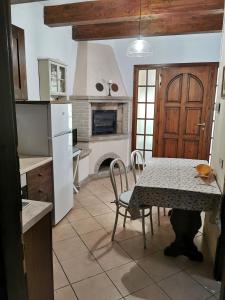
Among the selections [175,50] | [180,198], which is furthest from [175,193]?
[175,50]

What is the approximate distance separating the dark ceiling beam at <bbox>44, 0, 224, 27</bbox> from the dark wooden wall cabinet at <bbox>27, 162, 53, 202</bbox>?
6.54 feet

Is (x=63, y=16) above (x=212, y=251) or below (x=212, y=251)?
above

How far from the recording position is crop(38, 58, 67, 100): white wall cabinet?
10.4 ft

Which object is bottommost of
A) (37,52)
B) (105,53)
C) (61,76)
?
(61,76)

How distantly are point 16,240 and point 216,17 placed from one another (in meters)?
3.94

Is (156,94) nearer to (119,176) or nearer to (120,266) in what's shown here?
(119,176)

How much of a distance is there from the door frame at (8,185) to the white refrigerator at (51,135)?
1.99m

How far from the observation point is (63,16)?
10.5ft

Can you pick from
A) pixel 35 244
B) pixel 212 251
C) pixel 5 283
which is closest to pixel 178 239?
pixel 212 251

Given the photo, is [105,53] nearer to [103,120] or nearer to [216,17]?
[103,120]

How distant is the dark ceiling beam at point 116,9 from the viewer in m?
2.79

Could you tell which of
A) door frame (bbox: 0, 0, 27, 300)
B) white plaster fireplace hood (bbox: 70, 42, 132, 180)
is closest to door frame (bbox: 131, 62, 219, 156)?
white plaster fireplace hood (bbox: 70, 42, 132, 180)

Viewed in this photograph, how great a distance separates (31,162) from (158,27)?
9.30 ft

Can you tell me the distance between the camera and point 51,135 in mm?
2578
